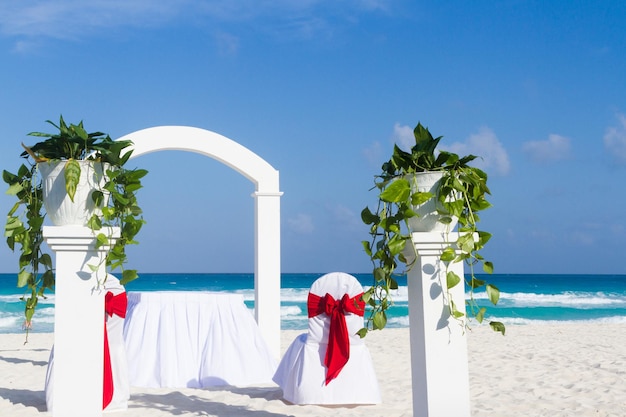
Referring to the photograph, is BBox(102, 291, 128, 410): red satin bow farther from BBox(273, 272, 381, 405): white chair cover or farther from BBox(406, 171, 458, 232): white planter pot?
BBox(406, 171, 458, 232): white planter pot

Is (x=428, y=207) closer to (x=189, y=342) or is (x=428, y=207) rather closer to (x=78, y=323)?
(x=78, y=323)

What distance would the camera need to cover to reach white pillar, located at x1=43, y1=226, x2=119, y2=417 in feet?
11.2

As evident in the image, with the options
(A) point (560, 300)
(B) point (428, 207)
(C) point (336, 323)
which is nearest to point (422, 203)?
(B) point (428, 207)

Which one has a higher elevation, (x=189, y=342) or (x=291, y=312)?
(x=189, y=342)

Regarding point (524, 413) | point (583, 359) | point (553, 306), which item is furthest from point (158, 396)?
point (553, 306)

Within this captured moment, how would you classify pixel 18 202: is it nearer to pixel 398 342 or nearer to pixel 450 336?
pixel 450 336

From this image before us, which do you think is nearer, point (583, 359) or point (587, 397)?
point (587, 397)

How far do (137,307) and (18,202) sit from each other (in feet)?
10.6

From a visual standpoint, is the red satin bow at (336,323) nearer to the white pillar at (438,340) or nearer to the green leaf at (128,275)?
the white pillar at (438,340)

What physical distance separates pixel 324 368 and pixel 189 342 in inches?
Result: 67.6

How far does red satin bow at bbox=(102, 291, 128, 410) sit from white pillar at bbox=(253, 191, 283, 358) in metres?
2.57

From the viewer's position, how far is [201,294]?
6.75m

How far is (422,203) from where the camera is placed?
3217mm

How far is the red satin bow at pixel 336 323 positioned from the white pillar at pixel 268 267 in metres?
2.02
